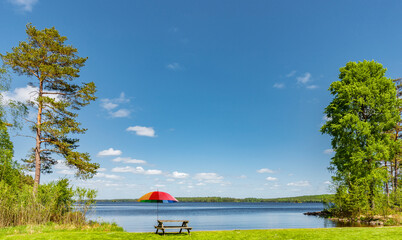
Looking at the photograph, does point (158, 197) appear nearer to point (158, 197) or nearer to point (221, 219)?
point (158, 197)

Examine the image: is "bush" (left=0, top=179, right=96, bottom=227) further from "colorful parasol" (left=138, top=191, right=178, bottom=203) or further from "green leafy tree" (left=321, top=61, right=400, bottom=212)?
"green leafy tree" (left=321, top=61, right=400, bottom=212)

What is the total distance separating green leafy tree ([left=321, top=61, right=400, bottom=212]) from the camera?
2619cm

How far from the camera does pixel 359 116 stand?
28.8 metres

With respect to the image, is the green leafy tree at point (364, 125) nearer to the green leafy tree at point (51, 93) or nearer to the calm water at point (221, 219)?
the calm water at point (221, 219)

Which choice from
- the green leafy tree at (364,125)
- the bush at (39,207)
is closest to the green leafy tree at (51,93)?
the bush at (39,207)

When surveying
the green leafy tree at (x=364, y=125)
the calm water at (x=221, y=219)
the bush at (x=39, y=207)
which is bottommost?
the calm water at (x=221, y=219)

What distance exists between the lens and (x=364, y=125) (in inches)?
1033

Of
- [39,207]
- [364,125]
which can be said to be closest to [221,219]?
[364,125]

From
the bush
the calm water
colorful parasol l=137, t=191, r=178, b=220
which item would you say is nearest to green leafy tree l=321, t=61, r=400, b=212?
the calm water

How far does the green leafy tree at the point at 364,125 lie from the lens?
26188 millimetres

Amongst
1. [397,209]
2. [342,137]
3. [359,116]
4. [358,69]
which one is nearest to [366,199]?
[397,209]

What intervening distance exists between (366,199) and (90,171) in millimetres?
24923

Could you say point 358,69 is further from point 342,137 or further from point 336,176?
point 336,176

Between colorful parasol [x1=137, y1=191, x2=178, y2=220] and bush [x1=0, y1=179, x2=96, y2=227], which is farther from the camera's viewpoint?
bush [x1=0, y1=179, x2=96, y2=227]
